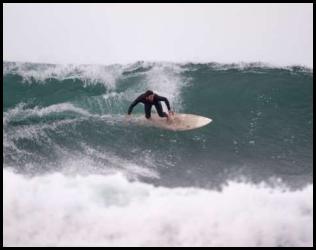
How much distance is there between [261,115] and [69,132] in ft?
7.45

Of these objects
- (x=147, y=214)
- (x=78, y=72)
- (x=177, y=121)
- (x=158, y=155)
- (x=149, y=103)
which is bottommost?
(x=147, y=214)

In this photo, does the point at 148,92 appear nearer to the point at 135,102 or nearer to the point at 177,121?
the point at 135,102

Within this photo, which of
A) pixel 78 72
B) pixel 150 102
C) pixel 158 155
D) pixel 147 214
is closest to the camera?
pixel 147 214

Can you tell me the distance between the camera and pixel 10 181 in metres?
4.39

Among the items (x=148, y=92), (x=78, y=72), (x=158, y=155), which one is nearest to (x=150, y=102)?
(x=148, y=92)

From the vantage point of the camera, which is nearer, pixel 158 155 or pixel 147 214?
pixel 147 214

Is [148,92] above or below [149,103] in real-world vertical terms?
above

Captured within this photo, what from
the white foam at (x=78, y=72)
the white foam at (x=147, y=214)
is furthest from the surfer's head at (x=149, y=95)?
the white foam at (x=147, y=214)

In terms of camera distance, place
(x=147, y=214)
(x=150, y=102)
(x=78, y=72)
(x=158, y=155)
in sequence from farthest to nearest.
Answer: (x=78, y=72) → (x=150, y=102) → (x=158, y=155) → (x=147, y=214)

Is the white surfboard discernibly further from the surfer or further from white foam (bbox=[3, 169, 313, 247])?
white foam (bbox=[3, 169, 313, 247])

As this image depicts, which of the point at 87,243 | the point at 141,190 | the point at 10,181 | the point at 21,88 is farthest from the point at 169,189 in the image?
the point at 21,88

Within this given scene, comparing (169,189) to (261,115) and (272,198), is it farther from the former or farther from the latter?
(261,115)

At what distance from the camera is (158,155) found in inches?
187

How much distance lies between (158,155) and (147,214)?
2.43 ft
